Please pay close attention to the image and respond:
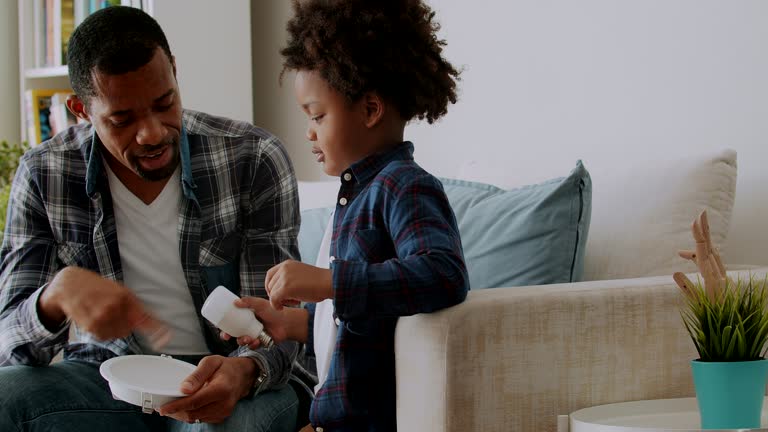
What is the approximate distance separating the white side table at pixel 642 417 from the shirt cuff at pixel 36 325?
28.9 inches

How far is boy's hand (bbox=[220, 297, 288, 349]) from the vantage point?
1.31 m

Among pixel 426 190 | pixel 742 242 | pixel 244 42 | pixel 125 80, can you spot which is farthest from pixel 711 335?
pixel 244 42

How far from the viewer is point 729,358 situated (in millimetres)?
1083

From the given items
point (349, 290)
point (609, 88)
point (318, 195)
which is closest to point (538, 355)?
point (349, 290)

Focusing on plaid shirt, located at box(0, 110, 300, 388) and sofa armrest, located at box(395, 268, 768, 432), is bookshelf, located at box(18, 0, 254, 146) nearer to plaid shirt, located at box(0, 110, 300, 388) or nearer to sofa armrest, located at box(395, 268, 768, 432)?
plaid shirt, located at box(0, 110, 300, 388)

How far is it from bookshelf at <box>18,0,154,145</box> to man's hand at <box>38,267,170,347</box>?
190 centimetres

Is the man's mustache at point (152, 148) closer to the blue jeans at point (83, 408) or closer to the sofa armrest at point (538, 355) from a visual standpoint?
the blue jeans at point (83, 408)

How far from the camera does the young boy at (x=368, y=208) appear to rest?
1.13 meters

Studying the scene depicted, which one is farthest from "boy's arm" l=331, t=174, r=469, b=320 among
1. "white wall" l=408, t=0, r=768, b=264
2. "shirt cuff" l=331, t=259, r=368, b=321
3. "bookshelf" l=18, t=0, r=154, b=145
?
"bookshelf" l=18, t=0, r=154, b=145

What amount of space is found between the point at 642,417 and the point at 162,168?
0.80m

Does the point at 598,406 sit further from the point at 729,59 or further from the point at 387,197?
the point at 729,59

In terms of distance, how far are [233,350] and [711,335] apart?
28.4 inches

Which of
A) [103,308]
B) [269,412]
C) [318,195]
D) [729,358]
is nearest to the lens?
[729,358]

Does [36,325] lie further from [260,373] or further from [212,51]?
[212,51]
